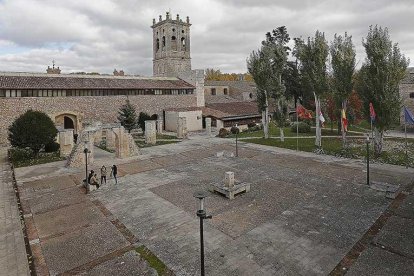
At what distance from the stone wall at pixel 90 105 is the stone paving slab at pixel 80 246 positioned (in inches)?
979

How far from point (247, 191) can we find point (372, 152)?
14389 millimetres

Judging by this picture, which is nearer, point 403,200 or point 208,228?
point 208,228

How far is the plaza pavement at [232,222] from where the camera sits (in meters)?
9.07

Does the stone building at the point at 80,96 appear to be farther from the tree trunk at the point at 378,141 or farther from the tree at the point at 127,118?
the tree trunk at the point at 378,141

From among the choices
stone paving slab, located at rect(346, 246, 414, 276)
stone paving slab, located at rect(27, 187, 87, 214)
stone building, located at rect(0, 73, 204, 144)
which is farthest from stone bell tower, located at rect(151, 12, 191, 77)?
stone paving slab, located at rect(346, 246, 414, 276)

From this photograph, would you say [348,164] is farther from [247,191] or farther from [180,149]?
[180,149]

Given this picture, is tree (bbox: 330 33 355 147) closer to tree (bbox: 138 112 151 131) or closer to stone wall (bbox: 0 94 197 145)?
tree (bbox: 138 112 151 131)

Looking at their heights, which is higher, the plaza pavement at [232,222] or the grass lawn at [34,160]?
the grass lawn at [34,160]

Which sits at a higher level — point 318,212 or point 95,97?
point 95,97

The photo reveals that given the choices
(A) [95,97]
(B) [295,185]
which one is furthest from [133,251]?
(A) [95,97]

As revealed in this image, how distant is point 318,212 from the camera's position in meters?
12.7

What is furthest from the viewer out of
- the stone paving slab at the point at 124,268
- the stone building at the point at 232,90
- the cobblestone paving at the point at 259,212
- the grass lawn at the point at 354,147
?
the stone building at the point at 232,90

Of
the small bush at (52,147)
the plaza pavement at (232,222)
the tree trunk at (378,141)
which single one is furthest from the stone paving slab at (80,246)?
the tree trunk at (378,141)

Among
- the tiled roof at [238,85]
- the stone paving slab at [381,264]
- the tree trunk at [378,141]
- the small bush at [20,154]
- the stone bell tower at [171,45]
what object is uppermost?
the stone bell tower at [171,45]
